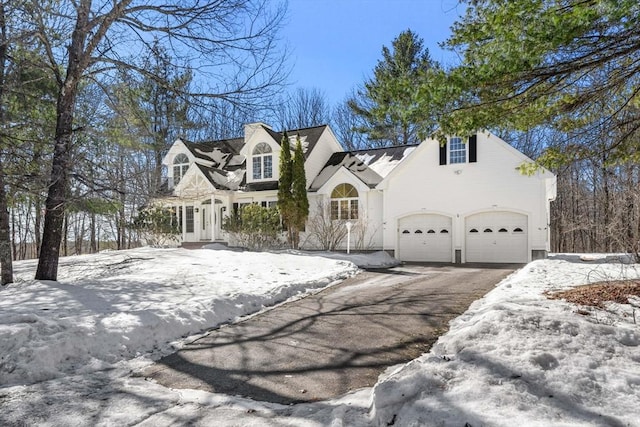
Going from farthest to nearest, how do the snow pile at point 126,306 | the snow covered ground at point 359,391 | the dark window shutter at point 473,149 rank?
the dark window shutter at point 473,149 < the snow pile at point 126,306 < the snow covered ground at point 359,391

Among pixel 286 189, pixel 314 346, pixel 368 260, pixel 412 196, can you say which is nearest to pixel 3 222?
pixel 314 346

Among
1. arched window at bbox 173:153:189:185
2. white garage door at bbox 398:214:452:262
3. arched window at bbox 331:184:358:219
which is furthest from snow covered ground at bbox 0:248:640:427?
arched window at bbox 173:153:189:185

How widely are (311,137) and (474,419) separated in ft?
67.2

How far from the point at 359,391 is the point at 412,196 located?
14572mm

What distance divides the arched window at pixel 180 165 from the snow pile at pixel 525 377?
21.7 metres

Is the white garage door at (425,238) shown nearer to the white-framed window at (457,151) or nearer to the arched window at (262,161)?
the white-framed window at (457,151)

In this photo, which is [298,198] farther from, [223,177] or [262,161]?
[223,177]

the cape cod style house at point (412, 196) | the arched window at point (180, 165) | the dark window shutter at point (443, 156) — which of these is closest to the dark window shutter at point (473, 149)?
the cape cod style house at point (412, 196)

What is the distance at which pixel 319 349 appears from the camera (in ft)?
16.9

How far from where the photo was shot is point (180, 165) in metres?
23.6

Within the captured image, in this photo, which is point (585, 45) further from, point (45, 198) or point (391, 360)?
point (45, 198)

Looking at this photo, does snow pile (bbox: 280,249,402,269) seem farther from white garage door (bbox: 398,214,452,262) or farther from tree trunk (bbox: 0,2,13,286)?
tree trunk (bbox: 0,2,13,286)

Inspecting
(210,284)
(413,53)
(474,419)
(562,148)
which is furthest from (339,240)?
(413,53)

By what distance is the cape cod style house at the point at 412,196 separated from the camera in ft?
52.1
